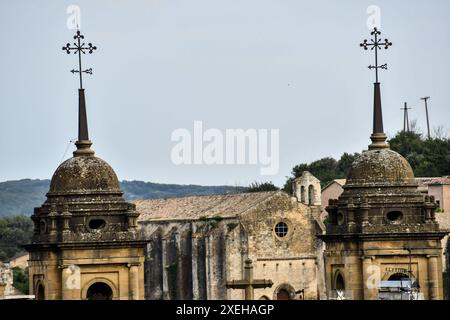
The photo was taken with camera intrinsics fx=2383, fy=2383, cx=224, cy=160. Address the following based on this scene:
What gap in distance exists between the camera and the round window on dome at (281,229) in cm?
12662

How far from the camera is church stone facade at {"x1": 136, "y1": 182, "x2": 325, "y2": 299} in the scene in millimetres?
125562

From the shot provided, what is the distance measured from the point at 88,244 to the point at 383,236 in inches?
311

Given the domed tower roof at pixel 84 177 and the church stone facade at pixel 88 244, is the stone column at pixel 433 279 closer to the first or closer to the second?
the church stone facade at pixel 88 244

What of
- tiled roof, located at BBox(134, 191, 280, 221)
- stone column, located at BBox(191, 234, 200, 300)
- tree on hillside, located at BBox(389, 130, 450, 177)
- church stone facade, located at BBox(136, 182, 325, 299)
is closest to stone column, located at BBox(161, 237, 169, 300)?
church stone facade, located at BBox(136, 182, 325, 299)

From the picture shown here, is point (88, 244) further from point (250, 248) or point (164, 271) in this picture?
point (164, 271)

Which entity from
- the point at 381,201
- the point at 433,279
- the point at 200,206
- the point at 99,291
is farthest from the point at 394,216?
the point at 200,206

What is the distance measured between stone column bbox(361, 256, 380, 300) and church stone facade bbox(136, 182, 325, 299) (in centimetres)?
5713

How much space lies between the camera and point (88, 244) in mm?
63156

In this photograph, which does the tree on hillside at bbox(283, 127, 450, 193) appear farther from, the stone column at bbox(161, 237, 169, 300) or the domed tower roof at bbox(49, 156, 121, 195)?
the domed tower roof at bbox(49, 156, 121, 195)
